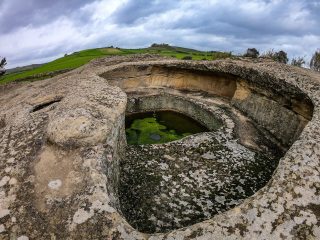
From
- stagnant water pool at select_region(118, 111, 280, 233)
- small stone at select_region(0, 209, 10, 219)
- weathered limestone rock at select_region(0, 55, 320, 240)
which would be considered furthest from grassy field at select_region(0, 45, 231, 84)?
small stone at select_region(0, 209, 10, 219)

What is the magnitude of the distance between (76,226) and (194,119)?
12095mm

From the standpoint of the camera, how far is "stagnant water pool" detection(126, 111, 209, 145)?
13.7 metres

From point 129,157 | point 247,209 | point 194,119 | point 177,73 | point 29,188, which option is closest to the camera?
point 247,209

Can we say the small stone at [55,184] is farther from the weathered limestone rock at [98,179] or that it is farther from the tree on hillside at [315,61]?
the tree on hillside at [315,61]

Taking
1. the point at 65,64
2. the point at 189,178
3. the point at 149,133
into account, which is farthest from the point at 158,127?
the point at 65,64

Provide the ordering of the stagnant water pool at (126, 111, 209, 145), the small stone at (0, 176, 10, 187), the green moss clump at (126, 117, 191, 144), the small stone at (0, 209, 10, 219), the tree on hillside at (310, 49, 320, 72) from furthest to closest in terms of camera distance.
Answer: the tree on hillside at (310, 49, 320, 72) → the stagnant water pool at (126, 111, 209, 145) → the green moss clump at (126, 117, 191, 144) → the small stone at (0, 176, 10, 187) → the small stone at (0, 209, 10, 219)

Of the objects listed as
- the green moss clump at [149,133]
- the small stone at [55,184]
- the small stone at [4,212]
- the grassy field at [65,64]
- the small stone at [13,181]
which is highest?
the grassy field at [65,64]

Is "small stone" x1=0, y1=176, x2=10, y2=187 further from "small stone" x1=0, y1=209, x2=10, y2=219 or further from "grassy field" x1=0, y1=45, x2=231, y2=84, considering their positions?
"grassy field" x1=0, y1=45, x2=231, y2=84

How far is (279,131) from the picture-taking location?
11.1 meters

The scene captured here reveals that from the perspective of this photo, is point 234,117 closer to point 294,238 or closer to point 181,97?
point 181,97

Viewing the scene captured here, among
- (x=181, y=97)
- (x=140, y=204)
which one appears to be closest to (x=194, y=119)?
(x=181, y=97)

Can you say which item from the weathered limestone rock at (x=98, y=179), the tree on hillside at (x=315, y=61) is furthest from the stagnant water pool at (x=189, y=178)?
the tree on hillside at (x=315, y=61)

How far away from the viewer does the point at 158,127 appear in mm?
15281

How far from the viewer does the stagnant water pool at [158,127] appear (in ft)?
44.8
